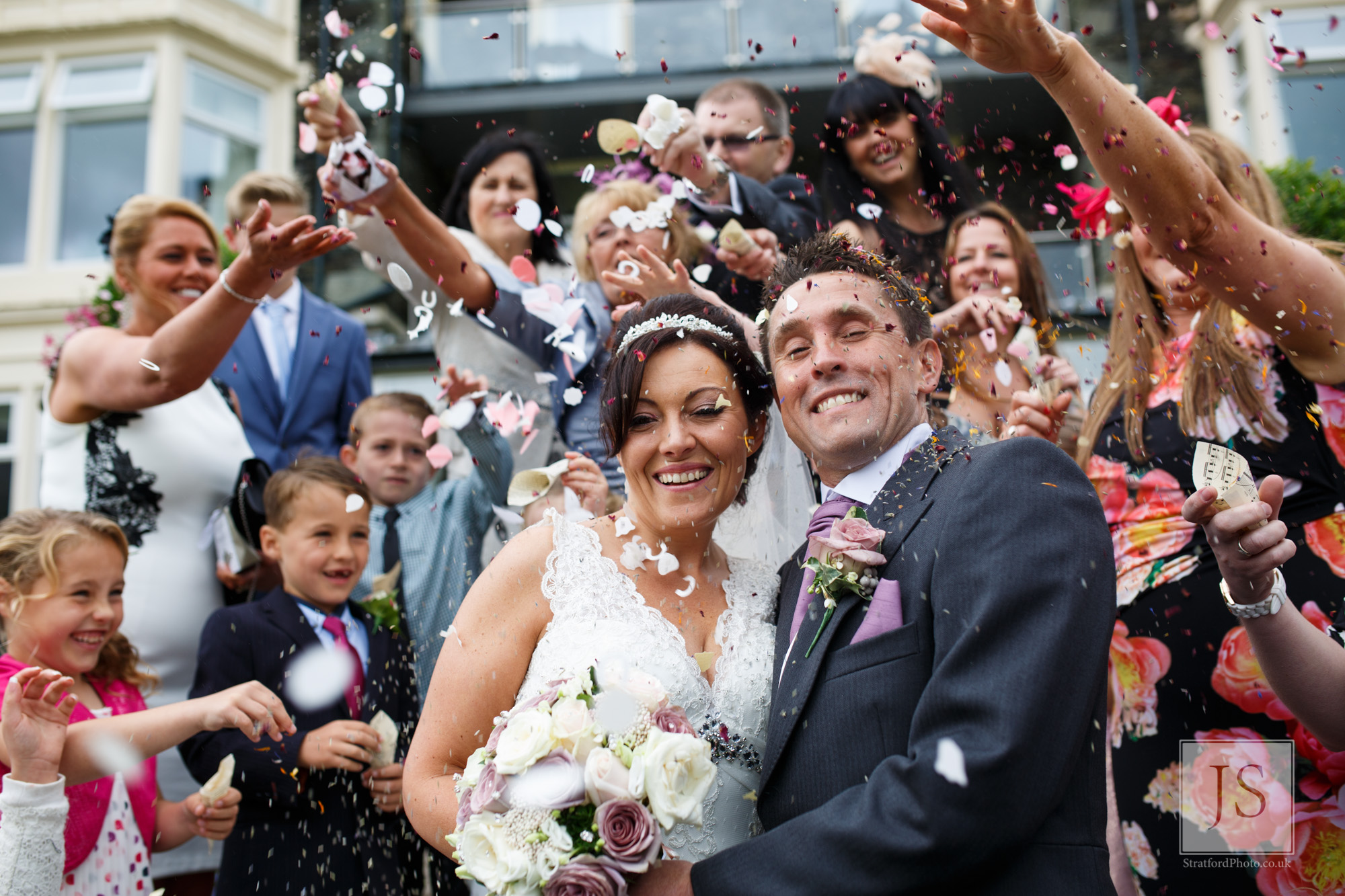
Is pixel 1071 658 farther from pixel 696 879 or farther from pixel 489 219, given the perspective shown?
pixel 489 219

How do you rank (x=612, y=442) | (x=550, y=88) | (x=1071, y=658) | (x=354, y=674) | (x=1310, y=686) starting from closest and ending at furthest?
1. (x=1071, y=658)
2. (x=1310, y=686)
3. (x=612, y=442)
4. (x=354, y=674)
5. (x=550, y=88)

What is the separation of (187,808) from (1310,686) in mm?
3486

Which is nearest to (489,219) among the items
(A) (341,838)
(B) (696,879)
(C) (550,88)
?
(A) (341,838)

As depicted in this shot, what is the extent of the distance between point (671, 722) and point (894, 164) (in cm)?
335

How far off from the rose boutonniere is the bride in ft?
1.46

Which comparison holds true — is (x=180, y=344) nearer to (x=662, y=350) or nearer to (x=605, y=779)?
(x=662, y=350)

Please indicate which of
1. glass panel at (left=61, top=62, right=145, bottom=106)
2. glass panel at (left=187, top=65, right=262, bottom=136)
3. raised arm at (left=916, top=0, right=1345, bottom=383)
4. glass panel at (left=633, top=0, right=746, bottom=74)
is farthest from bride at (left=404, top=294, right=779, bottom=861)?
glass panel at (left=61, top=62, right=145, bottom=106)

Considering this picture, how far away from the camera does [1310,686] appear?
103 inches

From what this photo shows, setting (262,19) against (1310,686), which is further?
(262,19)

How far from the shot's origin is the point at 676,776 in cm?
205

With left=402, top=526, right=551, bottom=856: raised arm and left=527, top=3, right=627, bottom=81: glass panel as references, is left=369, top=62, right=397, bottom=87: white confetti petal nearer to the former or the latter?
left=402, top=526, right=551, bottom=856: raised arm

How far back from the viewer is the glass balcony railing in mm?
14188

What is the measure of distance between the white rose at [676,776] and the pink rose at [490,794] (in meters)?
0.29

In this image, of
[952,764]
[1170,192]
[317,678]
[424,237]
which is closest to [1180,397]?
[1170,192]
